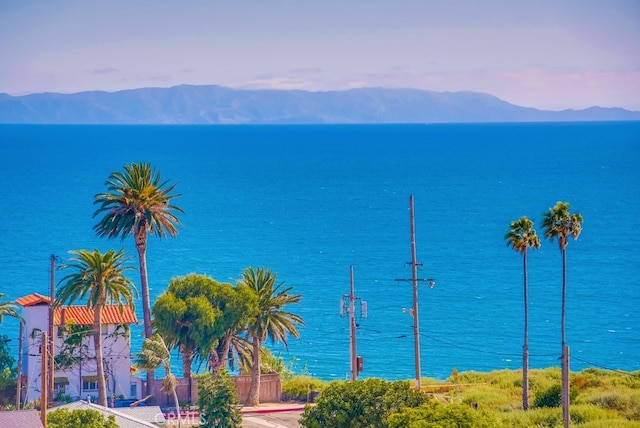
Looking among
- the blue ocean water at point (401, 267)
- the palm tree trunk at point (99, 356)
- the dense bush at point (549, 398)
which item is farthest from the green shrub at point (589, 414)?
the blue ocean water at point (401, 267)

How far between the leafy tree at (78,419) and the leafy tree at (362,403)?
297 inches

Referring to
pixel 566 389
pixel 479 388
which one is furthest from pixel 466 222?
pixel 566 389

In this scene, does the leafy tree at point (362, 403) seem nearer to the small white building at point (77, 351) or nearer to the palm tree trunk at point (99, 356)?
the palm tree trunk at point (99, 356)

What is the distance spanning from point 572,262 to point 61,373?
83.0m

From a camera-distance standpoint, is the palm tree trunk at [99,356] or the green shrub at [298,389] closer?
the palm tree trunk at [99,356]

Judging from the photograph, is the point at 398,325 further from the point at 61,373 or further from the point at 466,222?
the point at 466,222

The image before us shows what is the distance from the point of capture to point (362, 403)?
4009cm

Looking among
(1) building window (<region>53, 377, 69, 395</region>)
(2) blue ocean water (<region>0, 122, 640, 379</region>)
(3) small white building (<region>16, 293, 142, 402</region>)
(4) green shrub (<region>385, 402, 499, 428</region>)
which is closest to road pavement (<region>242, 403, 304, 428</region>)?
(3) small white building (<region>16, 293, 142, 402</region>)

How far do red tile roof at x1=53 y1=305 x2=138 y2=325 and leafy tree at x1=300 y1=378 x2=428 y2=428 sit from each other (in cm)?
1900

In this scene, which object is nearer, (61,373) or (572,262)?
(61,373)

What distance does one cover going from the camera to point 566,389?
36.2m

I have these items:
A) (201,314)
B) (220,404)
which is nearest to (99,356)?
(201,314)

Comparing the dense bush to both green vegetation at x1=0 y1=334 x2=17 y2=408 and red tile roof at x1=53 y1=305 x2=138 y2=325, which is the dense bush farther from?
green vegetation at x1=0 y1=334 x2=17 y2=408

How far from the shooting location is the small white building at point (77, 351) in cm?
5688
